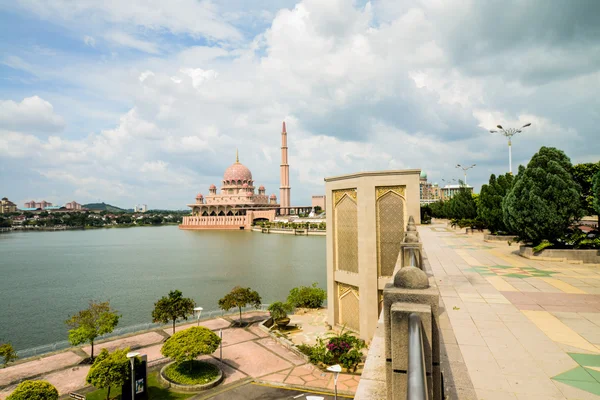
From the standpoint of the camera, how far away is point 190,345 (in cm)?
1134

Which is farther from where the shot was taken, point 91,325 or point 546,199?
point 91,325

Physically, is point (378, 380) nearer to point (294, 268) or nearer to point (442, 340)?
point (442, 340)

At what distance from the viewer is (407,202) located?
1354cm

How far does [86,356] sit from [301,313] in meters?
9.40

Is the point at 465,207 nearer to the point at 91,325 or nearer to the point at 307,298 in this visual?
the point at 307,298

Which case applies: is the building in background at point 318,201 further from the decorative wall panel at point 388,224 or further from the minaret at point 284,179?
the decorative wall panel at point 388,224

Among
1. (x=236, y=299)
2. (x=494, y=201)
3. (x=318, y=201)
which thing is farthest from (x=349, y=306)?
(x=318, y=201)

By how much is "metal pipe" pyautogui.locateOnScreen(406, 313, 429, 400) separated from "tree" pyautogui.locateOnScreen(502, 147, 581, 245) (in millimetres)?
13099

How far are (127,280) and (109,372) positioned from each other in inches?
790

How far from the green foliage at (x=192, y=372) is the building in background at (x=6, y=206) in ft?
604

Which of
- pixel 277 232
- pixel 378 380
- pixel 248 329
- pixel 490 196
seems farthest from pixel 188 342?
pixel 277 232

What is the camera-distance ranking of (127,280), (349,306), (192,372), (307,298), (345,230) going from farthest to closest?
(127,280) → (307,298) → (345,230) → (349,306) → (192,372)

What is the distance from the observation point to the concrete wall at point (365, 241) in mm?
13602

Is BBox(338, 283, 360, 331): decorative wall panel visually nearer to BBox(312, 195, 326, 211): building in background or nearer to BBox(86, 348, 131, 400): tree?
BBox(86, 348, 131, 400): tree
